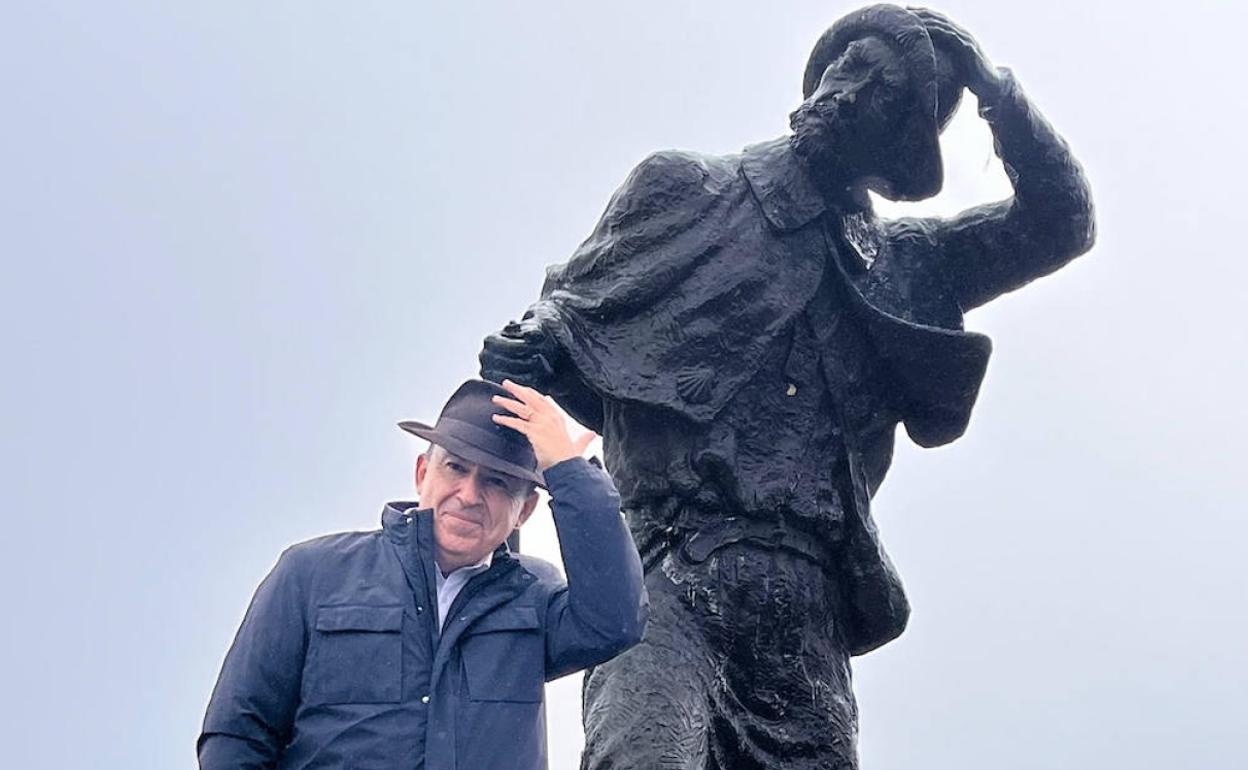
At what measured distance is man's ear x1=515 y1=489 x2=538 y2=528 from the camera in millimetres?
3432

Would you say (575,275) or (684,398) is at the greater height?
(575,275)

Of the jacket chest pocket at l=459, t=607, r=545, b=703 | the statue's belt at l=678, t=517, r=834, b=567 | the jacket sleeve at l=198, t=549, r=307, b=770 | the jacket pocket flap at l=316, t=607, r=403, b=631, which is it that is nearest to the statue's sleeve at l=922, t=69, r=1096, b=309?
the statue's belt at l=678, t=517, r=834, b=567

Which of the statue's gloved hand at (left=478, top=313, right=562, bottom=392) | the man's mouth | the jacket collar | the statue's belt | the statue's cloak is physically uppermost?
the jacket collar

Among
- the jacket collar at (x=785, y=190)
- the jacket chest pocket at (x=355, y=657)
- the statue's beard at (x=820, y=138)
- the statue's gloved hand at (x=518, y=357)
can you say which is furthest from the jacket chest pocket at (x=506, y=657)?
the statue's beard at (x=820, y=138)

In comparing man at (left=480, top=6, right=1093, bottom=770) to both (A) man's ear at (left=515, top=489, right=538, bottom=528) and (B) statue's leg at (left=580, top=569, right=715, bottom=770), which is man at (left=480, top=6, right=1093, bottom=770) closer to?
(B) statue's leg at (left=580, top=569, right=715, bottom=770)

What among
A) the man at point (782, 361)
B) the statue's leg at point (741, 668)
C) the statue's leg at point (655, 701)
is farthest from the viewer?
the man at point (782, 361)

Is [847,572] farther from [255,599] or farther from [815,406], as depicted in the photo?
[255,599]

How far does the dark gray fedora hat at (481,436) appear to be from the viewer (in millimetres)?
3289

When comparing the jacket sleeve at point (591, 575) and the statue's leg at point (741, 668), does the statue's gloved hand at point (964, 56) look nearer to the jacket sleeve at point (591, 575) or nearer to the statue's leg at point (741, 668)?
the statue's leg at point (741, 668)

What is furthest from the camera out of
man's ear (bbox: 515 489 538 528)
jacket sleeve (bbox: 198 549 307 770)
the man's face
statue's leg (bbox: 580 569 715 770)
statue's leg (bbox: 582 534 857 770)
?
statue's leg (bbox: 582 534 857 770)

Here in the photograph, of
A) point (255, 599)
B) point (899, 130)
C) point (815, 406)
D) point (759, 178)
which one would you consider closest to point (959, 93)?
point (899, 130)

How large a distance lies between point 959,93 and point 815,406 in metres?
0.99

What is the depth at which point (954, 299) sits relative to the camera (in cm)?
485

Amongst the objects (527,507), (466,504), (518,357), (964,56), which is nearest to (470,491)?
(466,504)
